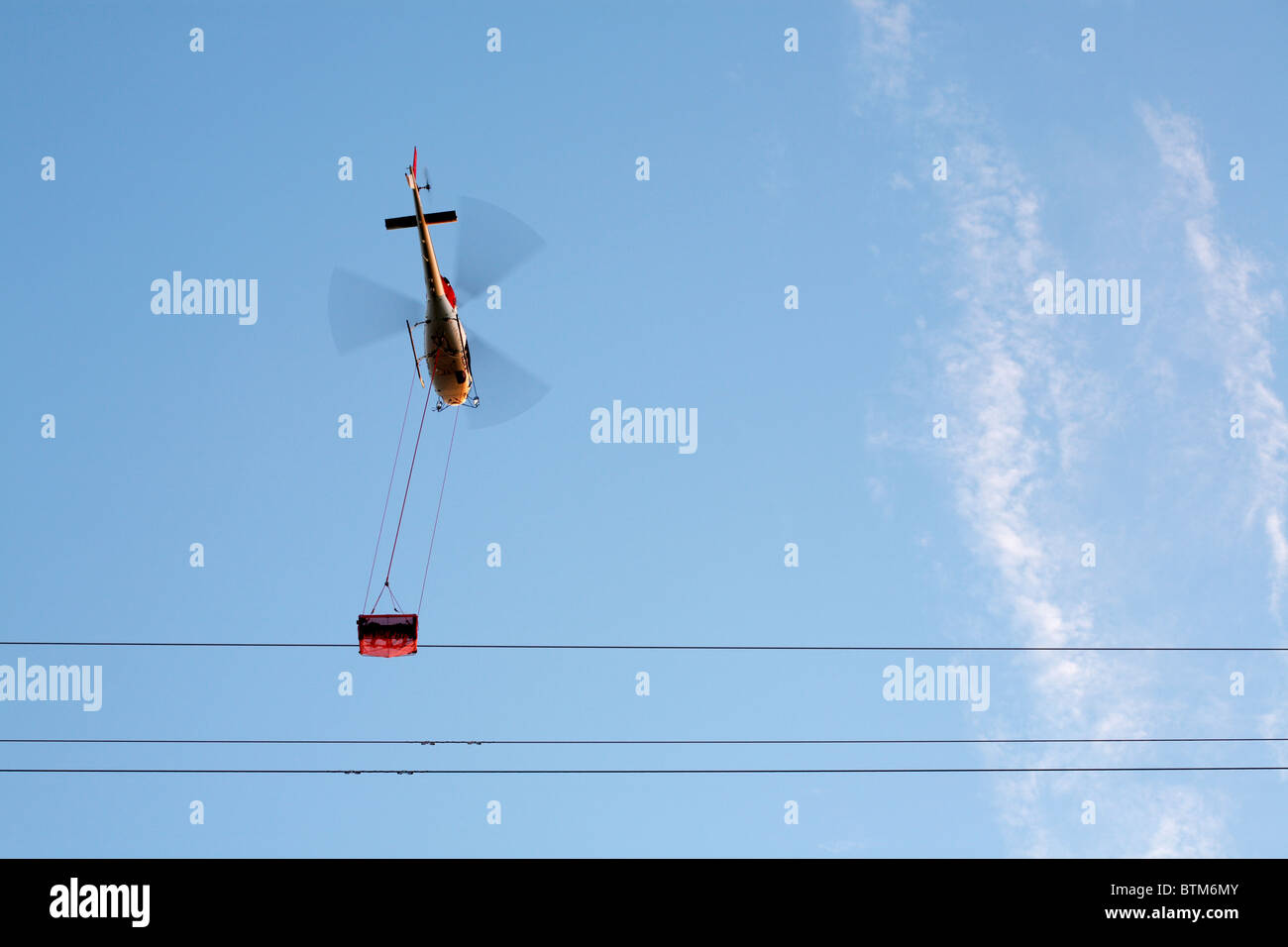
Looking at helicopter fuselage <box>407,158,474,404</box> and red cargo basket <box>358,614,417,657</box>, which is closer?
red cargo basket <box>358,614,417,657</box>

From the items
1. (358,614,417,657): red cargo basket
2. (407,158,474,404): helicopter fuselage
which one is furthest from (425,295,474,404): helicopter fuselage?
(358,614,417,657): red cargo basket

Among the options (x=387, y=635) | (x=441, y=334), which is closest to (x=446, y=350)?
(x=441, y=334)

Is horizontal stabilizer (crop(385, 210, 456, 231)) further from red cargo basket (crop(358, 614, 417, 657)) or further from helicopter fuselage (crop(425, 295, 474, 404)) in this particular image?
red cargo basket (crop(358, 614, 417, 657))

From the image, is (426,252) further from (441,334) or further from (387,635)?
(387,635)
